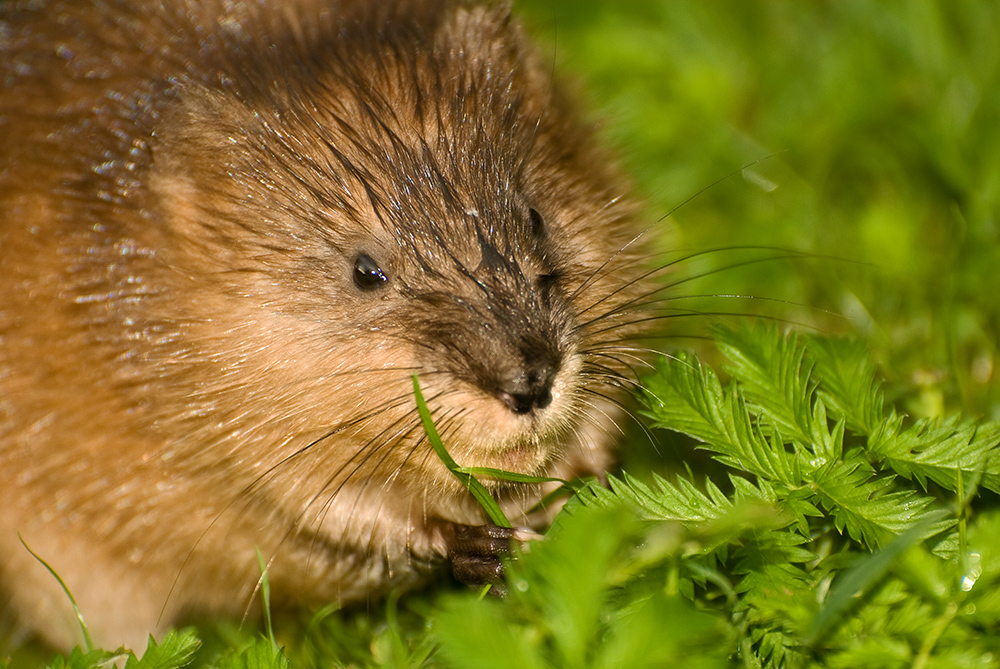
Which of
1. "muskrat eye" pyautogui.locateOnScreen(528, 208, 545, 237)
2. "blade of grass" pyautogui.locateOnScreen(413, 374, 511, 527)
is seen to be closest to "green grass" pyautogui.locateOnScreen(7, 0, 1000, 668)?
"blade of grass" pyautogui.locateOnScreen(413, 374, 511, 527)

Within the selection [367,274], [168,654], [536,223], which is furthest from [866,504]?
[168,654]

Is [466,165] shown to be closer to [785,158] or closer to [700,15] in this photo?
[785,158]

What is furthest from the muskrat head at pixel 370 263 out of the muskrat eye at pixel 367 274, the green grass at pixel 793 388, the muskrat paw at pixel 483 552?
the green grass at pixel 793 388

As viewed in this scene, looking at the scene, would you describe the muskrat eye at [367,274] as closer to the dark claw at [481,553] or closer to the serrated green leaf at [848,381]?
the dark claw at [481,553]

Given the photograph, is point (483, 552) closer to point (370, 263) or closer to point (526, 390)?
point (526, 390)

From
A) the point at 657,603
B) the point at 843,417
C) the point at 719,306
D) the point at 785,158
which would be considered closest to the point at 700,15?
the point at 785,158

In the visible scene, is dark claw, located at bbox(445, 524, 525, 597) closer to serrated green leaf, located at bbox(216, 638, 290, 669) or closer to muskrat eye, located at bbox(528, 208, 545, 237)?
serrated green leaf, located at bbox(216, 638, 290, 669)
